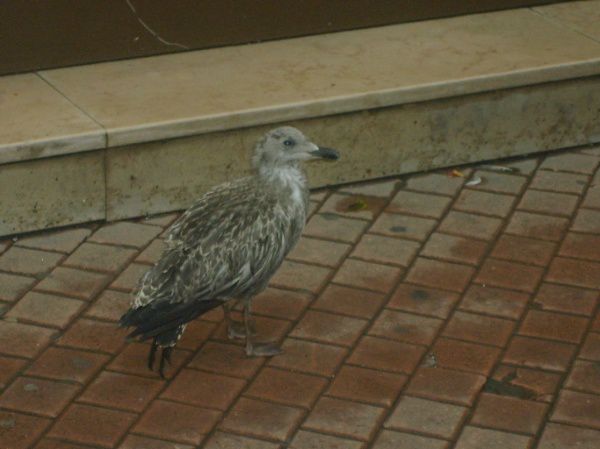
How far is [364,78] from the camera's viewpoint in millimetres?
7781

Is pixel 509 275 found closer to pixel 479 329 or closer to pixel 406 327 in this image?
pixel 479 329

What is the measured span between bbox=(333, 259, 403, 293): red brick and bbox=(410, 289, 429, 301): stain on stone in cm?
12

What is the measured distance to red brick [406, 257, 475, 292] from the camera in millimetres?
6754

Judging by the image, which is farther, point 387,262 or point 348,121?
point 348,121

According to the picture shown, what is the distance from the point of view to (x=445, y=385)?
596 cm

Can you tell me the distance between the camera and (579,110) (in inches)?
317

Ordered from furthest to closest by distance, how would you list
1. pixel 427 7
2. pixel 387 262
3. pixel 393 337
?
pixel 427 7 → pixel 387 262 → pixel 393 337

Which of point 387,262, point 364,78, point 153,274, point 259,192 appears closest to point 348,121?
point 364,78

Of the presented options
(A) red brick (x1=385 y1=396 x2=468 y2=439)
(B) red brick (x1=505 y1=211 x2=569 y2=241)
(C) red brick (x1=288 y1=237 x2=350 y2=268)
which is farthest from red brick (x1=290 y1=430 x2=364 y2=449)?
(B) red brick (x1=505 y1=211 x2=569 y2=241)

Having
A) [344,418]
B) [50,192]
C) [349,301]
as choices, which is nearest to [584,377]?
[344,418]

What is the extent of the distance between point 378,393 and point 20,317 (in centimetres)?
172

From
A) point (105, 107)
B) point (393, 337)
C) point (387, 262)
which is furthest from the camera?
point (105, 107)

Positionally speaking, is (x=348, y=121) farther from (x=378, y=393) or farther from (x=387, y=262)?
(x=378, y=393)

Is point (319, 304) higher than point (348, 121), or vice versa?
point (348, 121)
